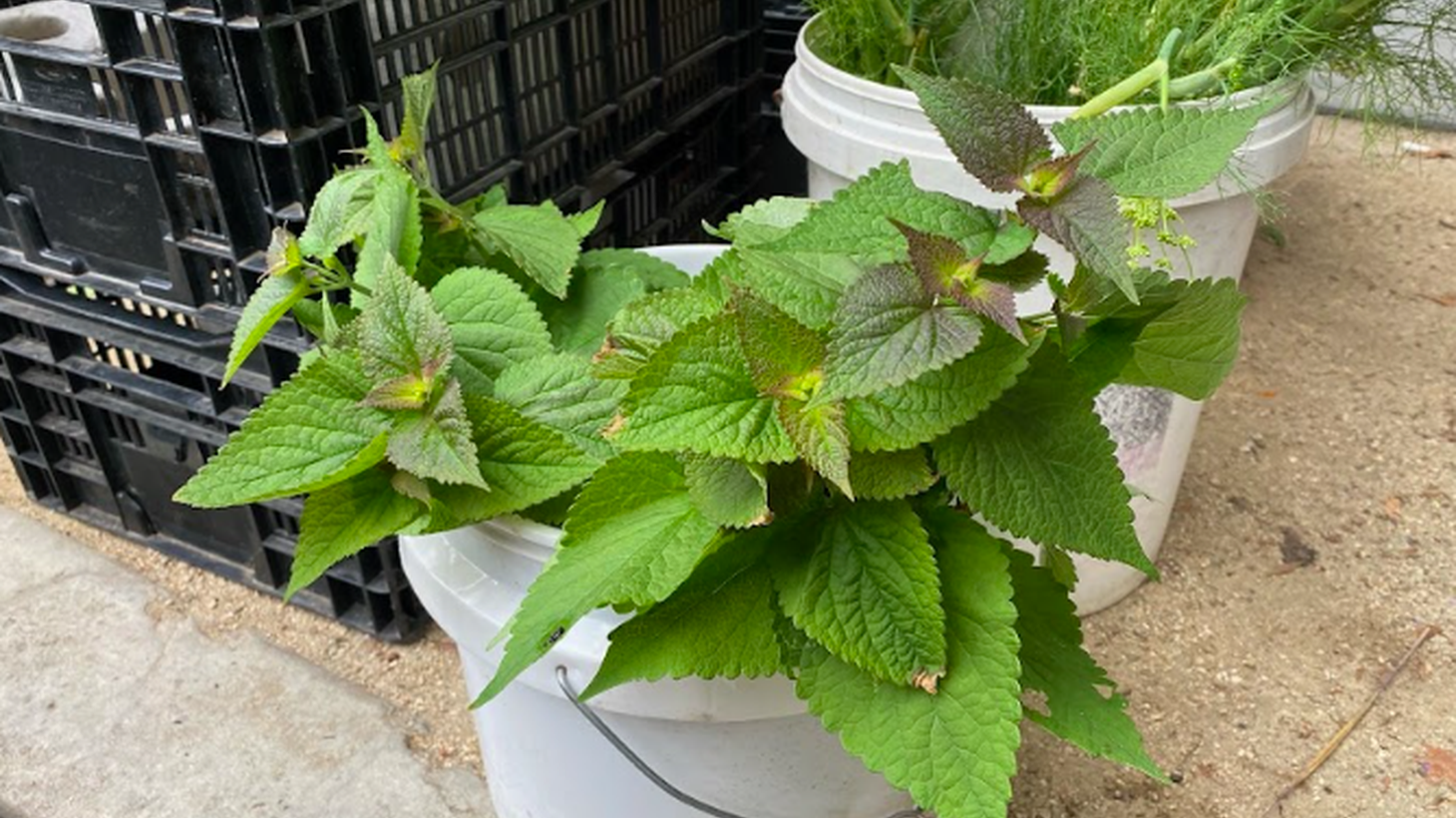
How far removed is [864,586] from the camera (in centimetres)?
54

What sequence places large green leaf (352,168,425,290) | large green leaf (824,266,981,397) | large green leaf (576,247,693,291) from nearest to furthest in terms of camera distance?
large green leaf (824,266,981,397)
large green leaf (352,168,425,290)
large green leaf (576,247,693,291)

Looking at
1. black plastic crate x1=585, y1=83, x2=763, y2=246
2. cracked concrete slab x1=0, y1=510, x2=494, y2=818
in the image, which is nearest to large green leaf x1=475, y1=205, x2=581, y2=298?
black plastic crate x1=585, y1=83, x2=763, y2=246

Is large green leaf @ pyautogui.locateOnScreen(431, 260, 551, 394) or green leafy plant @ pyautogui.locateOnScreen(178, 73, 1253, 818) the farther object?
large green leaf @ pyautogui.locateOnScreen(431, 260, 551, 394)

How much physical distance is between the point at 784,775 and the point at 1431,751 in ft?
2.20

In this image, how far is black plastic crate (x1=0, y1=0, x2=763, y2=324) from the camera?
0.82m

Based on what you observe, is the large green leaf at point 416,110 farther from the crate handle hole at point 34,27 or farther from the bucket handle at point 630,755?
the crate handle hole at point 34,27

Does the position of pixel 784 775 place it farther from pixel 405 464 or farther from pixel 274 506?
pixel 274 506

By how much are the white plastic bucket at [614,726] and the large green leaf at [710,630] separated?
0.18 ft

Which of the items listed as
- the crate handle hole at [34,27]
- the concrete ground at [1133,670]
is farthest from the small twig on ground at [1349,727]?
the crate handle hole at [34,27]

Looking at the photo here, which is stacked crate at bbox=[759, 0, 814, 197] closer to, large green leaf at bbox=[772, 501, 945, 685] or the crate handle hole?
the crate handle hole

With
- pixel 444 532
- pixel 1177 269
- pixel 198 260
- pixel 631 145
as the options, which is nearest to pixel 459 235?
pixel 444 532

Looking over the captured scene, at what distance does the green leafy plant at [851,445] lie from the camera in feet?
1.65

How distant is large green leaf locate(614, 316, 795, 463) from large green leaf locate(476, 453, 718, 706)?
5 centimetres

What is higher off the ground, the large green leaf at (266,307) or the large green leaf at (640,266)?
the large green leaf at (266,307)
